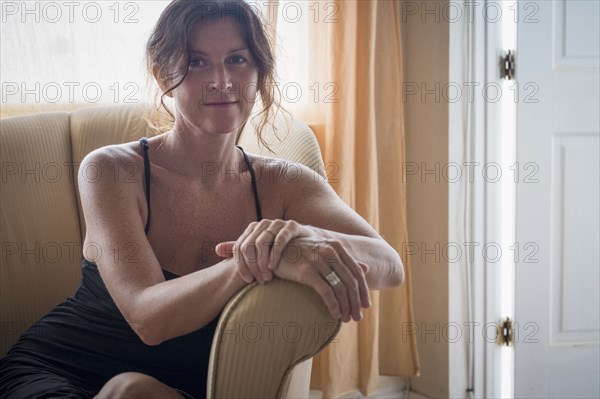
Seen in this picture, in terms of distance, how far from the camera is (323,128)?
2.04 m

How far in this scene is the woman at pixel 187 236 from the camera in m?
1.01

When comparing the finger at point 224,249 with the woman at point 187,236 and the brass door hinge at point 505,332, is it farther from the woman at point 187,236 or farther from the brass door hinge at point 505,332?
the brass door hinge at point 505,332

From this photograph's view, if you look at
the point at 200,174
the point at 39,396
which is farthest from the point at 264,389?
the point at 200,174

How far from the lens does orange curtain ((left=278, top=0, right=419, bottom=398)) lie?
1.98 metres

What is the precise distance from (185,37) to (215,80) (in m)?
0.10

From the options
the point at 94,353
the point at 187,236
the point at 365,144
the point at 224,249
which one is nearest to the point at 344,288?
the point at 224,249

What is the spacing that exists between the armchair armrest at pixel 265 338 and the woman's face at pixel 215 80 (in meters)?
0.49

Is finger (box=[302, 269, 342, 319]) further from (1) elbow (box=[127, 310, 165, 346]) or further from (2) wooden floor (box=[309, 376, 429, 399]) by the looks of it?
(2) wooden floor (box=[309, 376, 429, 399])

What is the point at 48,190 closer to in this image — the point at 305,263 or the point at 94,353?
the point at 94,353

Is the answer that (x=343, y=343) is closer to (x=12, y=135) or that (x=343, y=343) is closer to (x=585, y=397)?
(x=585, y=397)

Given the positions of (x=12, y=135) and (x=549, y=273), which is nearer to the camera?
(x=12, y=135)

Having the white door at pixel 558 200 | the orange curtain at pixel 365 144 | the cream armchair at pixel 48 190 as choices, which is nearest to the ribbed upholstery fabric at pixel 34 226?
the cream armchair at pixel 48 190

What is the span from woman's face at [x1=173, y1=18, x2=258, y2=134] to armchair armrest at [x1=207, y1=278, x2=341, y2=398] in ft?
1.62

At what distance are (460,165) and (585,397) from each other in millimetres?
803
